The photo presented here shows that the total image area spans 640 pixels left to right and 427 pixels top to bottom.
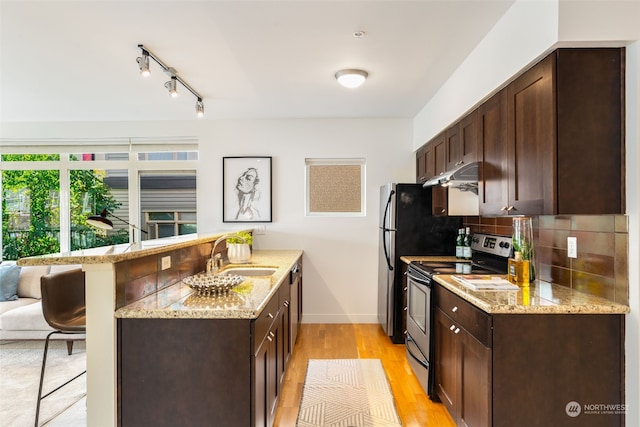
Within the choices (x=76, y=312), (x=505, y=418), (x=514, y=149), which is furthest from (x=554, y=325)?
(x=76, y=312)

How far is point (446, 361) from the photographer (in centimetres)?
245

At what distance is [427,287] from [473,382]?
823mm

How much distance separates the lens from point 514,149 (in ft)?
7.11

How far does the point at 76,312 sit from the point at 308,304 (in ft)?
8.63

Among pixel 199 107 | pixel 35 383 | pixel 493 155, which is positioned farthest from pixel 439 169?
pixel 35 383

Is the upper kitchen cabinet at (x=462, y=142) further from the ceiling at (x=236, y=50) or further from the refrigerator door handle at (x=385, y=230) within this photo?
the refrigerator door handle at (x=385, y=230)

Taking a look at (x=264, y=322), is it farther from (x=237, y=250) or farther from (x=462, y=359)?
(x=237, y=250)

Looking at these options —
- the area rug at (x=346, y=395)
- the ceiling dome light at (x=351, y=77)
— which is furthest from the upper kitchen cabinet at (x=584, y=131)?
the area rug at (x=346, y=395)

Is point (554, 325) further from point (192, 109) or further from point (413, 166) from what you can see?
point (192, 109)

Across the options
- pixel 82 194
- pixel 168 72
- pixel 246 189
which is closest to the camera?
pixel 168 72

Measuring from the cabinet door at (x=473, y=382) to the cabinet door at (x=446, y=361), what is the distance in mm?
90

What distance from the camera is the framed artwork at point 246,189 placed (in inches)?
181

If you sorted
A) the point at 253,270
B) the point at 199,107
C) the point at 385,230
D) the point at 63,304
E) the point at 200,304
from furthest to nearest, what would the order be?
the point at 385,230 < the point at 199,107 < the point at 253,270 < the point at 63,304 < the point at 200,304

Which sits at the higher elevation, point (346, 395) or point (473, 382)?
point (473, 382)
